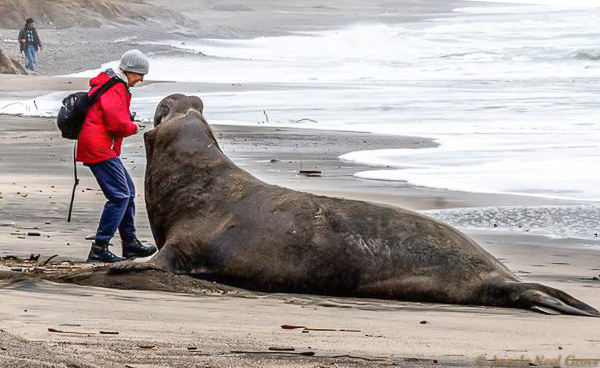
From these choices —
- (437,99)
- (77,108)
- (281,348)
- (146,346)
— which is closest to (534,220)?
(77,108)

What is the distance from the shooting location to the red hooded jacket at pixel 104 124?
7895mm

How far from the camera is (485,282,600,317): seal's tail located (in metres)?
6.21

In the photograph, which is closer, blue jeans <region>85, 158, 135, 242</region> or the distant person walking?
blue jeans <region>85, 158, 135, 242</region>

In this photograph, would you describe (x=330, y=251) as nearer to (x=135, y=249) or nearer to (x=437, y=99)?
(x=135, y=249)

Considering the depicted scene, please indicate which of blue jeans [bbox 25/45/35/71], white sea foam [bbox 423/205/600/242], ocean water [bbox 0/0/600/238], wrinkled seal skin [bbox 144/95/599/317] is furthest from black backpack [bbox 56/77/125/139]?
blue jeans [bbox 25/45/35/71]

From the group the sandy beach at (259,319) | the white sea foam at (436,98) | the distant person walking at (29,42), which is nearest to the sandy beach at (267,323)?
the sandy beach at (259,319)

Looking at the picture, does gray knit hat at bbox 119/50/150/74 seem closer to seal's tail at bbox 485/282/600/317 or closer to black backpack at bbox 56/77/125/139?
black backpack at bbox 56/77/125/139

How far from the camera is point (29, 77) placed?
28672 mm

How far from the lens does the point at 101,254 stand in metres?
7.80

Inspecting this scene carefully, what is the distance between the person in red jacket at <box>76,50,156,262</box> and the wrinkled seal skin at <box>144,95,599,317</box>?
75cm

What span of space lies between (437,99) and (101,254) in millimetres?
17883

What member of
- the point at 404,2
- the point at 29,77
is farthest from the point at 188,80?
the point at 404,2

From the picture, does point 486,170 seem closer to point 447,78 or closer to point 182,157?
point 182,157

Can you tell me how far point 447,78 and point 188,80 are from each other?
22.4ft
